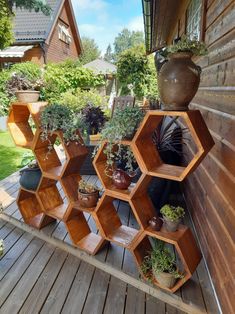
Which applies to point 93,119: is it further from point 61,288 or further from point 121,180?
point 61,288

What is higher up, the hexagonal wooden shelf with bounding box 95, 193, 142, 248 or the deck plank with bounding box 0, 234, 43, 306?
the hexagonal wooden shelf with bounding box 95, 193, 142, 248

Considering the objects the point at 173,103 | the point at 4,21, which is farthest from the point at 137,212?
the point at 4,21

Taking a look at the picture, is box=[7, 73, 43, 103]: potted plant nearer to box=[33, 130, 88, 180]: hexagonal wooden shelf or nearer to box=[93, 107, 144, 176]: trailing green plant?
box=[33, 130, 88, 180]: hexagonal wooden shelf

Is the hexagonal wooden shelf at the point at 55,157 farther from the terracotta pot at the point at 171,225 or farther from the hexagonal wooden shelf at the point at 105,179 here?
the terracotta pot at the point at 171,225

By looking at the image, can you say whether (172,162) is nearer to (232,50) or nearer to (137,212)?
(137,212)

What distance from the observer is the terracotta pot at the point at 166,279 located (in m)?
1.66

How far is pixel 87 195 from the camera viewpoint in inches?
78.2

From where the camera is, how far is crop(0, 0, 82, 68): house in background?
10.4 metres

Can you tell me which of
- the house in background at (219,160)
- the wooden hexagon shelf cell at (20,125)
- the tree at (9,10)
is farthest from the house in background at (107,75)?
the house in background at (219,160)

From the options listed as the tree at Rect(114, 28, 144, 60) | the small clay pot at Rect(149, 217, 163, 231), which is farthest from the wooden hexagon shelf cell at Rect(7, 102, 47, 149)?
the tree at Rect(114, 28, 144, 60)

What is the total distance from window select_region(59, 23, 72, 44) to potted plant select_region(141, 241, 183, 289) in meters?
12.8

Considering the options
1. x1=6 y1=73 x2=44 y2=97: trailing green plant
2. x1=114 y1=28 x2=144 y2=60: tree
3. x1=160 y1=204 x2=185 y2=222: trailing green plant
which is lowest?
x1=160 y1=204 x2=185 y2=222: trailing green plant

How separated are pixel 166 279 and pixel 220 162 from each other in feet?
2.76

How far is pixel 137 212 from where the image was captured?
172 centimetres
